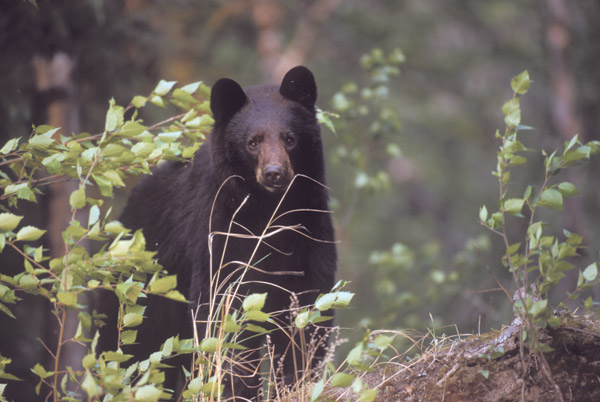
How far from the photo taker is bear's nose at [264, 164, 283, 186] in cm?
393

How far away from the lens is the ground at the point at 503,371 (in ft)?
9.43

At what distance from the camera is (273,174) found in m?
3.94

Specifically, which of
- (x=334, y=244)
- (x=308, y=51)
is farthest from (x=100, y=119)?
(x=308, y=51)

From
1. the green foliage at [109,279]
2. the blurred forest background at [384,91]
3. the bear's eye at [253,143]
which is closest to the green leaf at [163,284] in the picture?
the green foliage at [109,279]

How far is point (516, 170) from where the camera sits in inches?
608

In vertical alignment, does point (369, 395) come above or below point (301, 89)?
below

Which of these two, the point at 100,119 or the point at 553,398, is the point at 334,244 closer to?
the point at 553,398

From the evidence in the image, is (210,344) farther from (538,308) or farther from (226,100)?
(226,100)

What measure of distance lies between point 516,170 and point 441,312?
5.84 metres

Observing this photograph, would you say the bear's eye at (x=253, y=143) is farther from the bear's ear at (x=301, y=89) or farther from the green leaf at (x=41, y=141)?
the green leaf at (x=41, y=141)

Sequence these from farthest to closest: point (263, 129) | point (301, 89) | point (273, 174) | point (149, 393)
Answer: point (301, 89)
point (263, 129)
point (273, 174)
point (149, 393)


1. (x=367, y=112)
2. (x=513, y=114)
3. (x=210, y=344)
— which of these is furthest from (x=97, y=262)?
(x=367, y=112)

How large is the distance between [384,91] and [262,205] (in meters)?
2.42

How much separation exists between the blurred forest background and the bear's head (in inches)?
47.5
